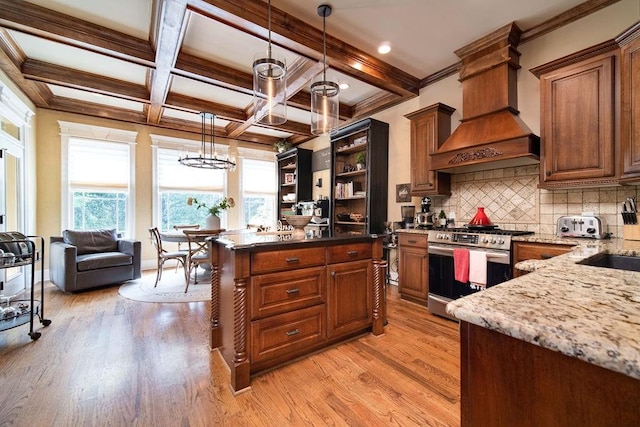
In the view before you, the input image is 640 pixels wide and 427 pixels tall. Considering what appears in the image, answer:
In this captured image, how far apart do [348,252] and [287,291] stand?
64cm

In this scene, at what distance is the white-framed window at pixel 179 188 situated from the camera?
5.55 meters

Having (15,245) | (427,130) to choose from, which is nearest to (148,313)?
(15,245)

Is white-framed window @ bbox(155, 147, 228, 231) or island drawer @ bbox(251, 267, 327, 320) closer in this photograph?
island drawer @ bbox(251, 267, 327, 320)

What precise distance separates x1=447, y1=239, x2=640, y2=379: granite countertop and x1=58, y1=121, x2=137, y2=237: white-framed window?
5.94m

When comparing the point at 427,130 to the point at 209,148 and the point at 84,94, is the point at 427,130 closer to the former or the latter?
the point at 209,148

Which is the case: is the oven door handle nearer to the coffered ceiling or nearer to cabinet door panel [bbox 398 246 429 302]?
cabinet door panel [bbox 398 246 429 302]

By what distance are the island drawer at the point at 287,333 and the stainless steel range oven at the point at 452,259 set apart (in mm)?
1426

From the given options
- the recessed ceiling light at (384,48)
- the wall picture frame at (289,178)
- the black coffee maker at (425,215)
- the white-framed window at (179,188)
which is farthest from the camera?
the wall picture frame at (289,178)

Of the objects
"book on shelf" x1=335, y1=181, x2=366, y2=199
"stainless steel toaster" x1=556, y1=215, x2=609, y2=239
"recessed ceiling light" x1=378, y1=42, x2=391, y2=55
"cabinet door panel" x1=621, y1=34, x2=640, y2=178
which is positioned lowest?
"stainless steel toaster" x1=556, y1=215, x2=609, y2=239

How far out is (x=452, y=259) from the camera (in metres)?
2.93

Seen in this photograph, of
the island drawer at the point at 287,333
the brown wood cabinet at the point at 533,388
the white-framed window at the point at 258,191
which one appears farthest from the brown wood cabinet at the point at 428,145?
the white-framed window at the point at 258,191

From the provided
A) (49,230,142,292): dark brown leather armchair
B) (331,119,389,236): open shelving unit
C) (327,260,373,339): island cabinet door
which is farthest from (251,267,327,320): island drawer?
(49,230,142,292): dark brown leather armchair

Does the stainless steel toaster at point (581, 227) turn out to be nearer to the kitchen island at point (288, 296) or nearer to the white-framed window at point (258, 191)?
the kitchen island at point (288, 296)

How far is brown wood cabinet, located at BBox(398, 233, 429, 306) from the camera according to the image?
327cm
